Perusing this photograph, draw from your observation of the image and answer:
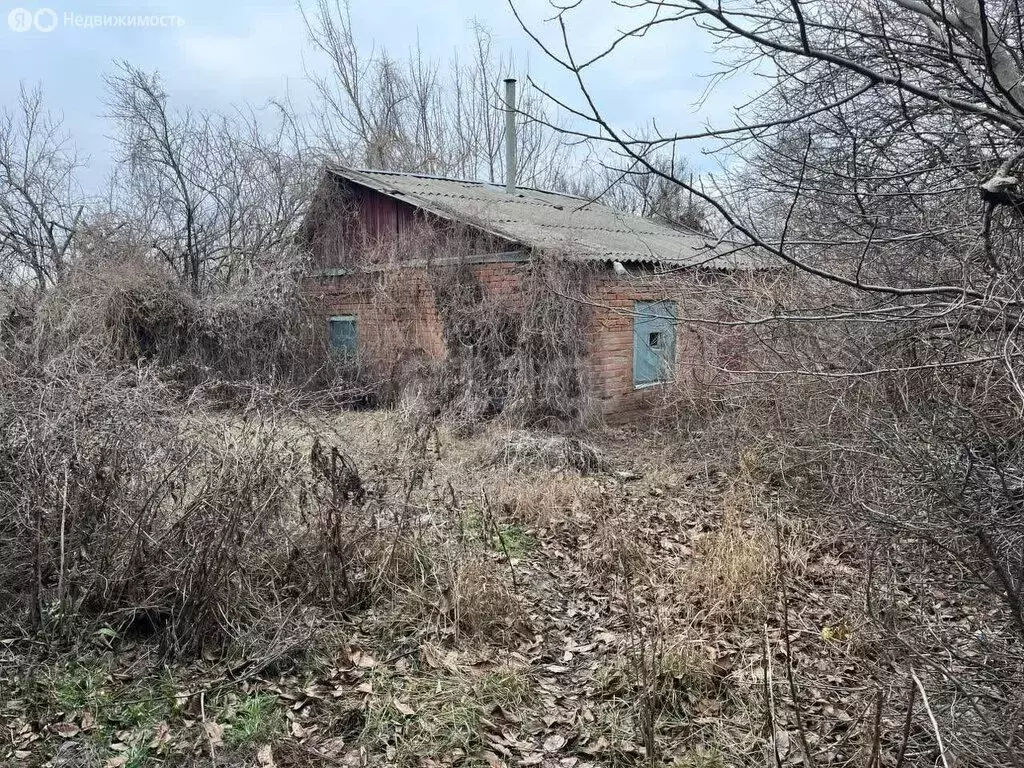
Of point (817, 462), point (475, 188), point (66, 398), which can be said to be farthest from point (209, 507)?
point (475, 188)

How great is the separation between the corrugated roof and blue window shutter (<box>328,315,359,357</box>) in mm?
2382

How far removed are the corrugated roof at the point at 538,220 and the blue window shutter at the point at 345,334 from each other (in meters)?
2.38

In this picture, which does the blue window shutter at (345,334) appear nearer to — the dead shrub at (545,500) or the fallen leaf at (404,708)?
the dead shrub at (545,500)

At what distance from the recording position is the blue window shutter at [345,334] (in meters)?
12.3

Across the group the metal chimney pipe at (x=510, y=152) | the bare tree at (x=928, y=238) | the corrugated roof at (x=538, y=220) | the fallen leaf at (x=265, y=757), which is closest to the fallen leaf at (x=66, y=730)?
the fallen leaf at (x=265, y=757)

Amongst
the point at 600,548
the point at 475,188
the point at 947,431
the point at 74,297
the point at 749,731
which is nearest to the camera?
the point at 749,731

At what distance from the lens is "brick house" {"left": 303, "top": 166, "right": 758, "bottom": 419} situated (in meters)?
9.90

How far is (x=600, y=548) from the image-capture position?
5.34m

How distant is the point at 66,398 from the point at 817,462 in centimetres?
587

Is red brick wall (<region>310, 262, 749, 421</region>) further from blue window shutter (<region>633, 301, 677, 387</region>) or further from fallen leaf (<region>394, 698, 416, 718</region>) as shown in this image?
fallen leaf (<region>394, 698, 416, 718</region>)

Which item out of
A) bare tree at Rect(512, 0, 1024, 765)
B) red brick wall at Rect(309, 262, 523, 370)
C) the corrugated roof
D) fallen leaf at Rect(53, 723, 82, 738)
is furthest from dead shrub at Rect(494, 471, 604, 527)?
red brick wall at Rect(309, 262, 523, 370)

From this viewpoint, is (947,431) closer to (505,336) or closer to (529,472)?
(529,472)

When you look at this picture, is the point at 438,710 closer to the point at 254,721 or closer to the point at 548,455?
the point at 254,721

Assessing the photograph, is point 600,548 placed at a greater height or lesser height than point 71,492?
lesser
